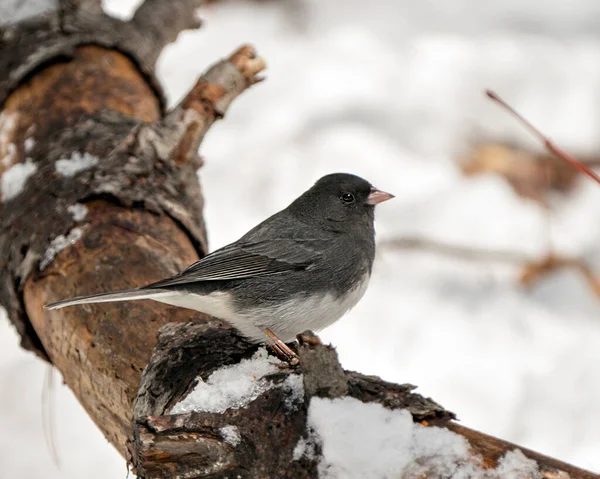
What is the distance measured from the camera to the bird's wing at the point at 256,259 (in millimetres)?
2447

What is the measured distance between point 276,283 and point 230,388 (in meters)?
0.70

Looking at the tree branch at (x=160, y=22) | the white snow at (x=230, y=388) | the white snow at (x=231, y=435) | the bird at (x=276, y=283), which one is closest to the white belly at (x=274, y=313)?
the bird at (x=276, y=283)

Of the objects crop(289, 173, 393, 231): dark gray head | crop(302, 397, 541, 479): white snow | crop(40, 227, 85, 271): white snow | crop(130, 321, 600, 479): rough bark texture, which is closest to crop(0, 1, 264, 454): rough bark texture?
crop(40, 227, 85, 271): white snow

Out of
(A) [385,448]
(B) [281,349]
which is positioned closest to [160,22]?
(B) [281,349]

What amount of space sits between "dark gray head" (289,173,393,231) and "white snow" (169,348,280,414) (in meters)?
0.95

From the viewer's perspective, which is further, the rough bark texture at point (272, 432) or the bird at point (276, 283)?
the bird at point (276, 283)

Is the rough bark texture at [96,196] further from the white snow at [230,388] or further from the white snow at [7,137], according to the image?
the white snow at [230,388]

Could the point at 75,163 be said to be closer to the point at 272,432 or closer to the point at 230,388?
the point at 230,388

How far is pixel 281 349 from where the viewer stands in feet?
7.57

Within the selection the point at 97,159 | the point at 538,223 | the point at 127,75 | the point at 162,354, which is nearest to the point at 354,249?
the point at 162,354

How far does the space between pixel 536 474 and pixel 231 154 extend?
132 inches

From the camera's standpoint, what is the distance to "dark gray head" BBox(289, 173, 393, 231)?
9.29 feet

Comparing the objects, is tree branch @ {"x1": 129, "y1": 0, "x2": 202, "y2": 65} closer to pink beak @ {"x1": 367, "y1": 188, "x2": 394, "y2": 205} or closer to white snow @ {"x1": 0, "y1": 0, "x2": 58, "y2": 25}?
white snow @ {"x1": 0, "y1": 0, "x2": 58, "y2": 25}

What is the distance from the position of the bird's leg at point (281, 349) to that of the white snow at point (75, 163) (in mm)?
944
